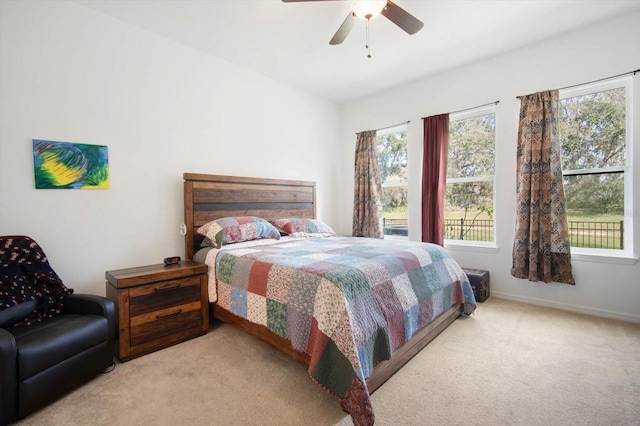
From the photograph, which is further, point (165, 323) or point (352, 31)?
point (352, 31)

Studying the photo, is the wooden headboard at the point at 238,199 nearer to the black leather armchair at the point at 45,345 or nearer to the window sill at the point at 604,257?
the black leather armchair at the point at 45,345

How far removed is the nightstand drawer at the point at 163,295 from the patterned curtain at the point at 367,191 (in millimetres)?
2696

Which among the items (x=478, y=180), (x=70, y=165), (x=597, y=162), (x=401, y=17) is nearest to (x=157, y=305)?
(x=70, y=165)

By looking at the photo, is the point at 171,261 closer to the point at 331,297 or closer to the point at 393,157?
the point at 331,297

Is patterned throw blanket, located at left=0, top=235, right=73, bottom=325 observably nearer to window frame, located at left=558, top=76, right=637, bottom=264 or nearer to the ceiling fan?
the ceiling fan

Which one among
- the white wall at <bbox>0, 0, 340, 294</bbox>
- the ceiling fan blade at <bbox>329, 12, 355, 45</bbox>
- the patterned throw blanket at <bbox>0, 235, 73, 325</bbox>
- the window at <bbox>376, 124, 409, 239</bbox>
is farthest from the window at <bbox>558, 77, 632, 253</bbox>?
the patterned throw blanket at <bbox>0, 235, 73, 325</bbox>

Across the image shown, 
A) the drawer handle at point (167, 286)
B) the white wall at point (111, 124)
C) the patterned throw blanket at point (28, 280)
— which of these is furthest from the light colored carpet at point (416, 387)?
the white wall at point (111, 124)

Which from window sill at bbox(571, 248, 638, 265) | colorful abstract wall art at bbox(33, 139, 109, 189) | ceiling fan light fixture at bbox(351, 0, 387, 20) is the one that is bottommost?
window sill at bbox(571, 248, 638, 265)

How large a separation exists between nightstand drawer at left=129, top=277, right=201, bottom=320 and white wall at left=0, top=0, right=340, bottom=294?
2.20ft

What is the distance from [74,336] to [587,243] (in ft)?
14.9

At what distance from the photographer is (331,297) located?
1.66 metres

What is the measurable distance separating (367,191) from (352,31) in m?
2.24

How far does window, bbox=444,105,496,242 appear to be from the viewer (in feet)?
12.0

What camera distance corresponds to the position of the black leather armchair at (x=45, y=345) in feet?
4.95
